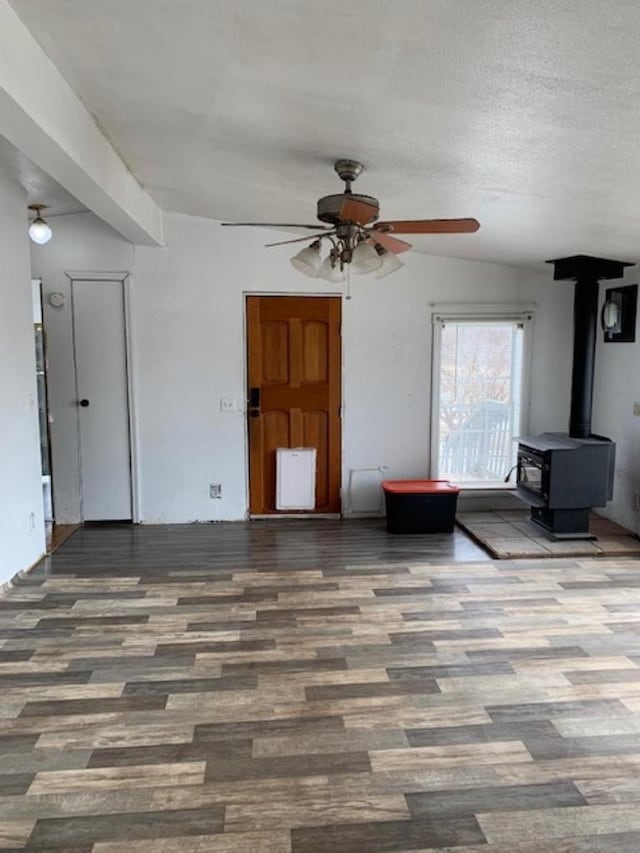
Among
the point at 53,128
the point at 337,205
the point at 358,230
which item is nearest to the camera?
the point at 53,128

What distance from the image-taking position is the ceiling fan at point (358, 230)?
2.89 m

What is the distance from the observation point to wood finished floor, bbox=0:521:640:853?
193 centimetres

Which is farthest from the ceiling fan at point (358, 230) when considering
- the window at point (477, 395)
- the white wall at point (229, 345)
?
the window at point (477, 395)

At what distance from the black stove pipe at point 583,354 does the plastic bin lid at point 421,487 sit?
3.56ft

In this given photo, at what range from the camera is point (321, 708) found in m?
2.54

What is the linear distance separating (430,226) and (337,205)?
0.47 meters

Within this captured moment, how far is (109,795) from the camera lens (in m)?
2.04

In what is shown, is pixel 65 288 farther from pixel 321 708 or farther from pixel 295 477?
pixel 321 708

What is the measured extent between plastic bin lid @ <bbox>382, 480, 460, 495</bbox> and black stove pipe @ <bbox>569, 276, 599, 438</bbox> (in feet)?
3.56

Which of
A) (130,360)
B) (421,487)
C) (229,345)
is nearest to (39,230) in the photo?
(130,360)

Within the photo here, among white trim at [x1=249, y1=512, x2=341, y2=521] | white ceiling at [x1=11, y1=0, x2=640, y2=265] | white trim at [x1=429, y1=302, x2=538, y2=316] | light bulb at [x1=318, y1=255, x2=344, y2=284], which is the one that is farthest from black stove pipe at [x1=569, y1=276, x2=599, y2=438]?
light bulb at [x1=318, y1=255, x2=344, y2=284]

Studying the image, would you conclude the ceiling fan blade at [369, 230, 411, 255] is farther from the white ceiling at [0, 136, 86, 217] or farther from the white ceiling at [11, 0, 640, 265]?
the white ceiling at [0, 136, 86, 217]

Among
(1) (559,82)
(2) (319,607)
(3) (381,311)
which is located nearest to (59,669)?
(2) (319,607)

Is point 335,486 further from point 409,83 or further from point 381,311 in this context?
point 409,83
